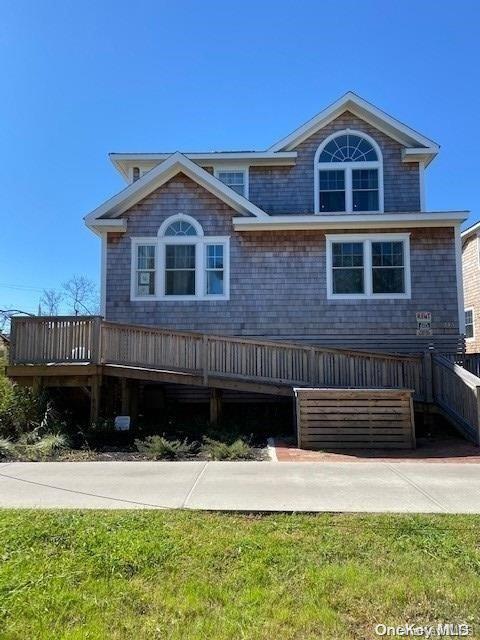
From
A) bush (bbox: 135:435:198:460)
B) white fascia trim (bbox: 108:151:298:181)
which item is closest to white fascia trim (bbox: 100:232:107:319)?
white fascia trim (bbox: 108:151:298:181)

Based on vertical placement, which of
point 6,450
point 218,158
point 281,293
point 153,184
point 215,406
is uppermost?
point 218,158

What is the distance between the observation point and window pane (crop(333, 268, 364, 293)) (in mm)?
13547

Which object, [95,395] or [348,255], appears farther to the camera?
[348,255]

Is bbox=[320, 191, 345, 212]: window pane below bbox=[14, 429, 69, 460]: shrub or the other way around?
the other way around

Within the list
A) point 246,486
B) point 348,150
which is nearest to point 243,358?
point 246,486

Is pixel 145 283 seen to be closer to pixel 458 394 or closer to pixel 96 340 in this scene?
pixel 96 340

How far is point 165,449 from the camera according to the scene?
838 cm

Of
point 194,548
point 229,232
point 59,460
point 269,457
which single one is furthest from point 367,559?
point 229,232

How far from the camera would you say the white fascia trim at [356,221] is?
13.1m

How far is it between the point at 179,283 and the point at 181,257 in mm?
704

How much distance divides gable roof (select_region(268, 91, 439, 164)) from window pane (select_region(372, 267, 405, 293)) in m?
3.53

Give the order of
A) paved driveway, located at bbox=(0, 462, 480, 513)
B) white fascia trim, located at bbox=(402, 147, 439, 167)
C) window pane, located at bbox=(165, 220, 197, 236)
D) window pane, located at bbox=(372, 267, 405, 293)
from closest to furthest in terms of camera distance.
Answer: paved driveway, located at bbox=(0, 462, 480, 513) → window pane, located at bbox=(372, 267, 405, 293) → window pane, located at bbox=(165, 220, 197, 236) → white fascia trim, located at bbox=(402, 147, 439, 167)

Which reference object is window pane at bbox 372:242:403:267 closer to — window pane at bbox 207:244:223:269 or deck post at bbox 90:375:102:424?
window pane at bbox 207:244:223:269

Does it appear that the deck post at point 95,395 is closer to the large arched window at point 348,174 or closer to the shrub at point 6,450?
the shrub at point 6,450
